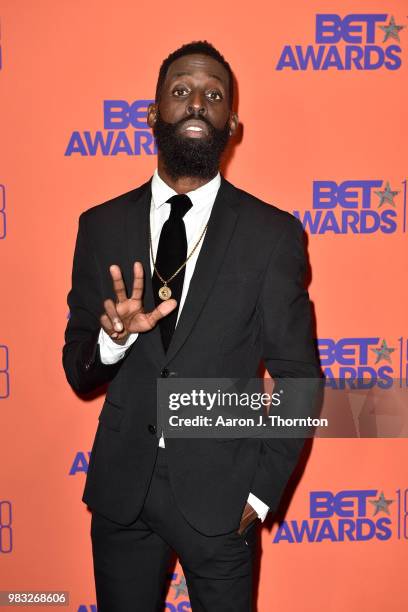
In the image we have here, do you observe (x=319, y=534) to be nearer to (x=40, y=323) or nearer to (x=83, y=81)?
(x=40, y=323)

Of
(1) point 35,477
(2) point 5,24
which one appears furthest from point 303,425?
(2) point 5,24

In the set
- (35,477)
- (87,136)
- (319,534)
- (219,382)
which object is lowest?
(319,534)

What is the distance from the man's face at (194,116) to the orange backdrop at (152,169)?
57cm

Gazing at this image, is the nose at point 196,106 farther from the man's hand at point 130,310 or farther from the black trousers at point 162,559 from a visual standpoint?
the black trousers at point 162,559

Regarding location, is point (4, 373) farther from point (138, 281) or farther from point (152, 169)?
point (138, 281)

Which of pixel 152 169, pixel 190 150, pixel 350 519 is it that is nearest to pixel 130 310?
pixel 190 150

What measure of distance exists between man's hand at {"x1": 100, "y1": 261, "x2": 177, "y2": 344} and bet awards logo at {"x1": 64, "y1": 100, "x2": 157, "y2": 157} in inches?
43.7

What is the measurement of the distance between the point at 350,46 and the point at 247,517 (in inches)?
74.3

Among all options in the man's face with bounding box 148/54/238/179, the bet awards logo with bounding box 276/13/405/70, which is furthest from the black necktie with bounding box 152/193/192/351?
→ the bet awards logo with bounding box 276/13/405/70

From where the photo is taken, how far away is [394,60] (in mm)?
2605

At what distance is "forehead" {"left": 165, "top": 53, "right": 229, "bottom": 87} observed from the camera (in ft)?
6.66

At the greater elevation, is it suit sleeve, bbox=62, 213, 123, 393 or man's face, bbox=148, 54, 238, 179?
man's face, bbox=148, 54, 238, 179

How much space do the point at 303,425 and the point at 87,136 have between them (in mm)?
1478

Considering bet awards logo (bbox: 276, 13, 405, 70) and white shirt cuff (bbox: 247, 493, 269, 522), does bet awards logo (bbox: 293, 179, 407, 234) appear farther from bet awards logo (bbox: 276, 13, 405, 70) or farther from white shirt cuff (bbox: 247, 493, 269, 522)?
white shirt cuff (bbox: 247, 493, 269, 522)
